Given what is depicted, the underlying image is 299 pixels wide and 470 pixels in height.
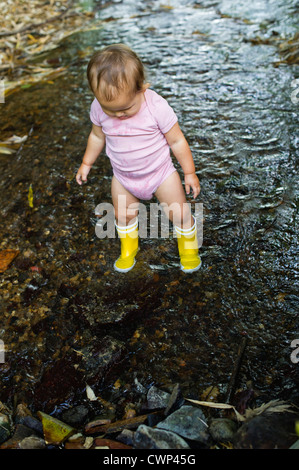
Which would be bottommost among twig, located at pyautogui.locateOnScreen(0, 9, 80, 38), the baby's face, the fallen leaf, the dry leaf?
the dry leaf

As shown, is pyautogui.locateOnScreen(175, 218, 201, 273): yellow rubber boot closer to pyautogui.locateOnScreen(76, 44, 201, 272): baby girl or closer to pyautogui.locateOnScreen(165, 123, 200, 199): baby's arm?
pyautogui.locateOnScreen(76, 44, 201, 272): baby girl

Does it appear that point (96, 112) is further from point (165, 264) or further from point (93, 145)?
point (165, 264)

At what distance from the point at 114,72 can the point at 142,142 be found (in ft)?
1.51

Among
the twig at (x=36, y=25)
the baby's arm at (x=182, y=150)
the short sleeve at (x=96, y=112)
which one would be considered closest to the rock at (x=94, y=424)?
the baby's arm at (x=182, y=150)

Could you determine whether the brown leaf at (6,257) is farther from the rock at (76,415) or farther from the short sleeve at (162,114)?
the short sleeve at (162,114)

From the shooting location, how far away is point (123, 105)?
2.17 metres

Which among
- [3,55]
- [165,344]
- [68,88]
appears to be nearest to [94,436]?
[165,344]

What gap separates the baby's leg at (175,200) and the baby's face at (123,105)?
48 cm

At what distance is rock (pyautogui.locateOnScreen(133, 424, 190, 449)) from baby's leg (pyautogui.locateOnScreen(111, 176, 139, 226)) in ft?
4.48

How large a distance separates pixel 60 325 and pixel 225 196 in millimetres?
1489

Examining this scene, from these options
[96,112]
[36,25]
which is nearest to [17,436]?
[96,112]

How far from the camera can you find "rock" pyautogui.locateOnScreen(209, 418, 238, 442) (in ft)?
5.54

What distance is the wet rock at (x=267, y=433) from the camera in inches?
59.7

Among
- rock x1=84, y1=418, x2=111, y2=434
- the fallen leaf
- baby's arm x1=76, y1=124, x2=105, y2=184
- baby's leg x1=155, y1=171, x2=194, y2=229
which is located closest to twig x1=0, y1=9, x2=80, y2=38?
the fallen leaf
